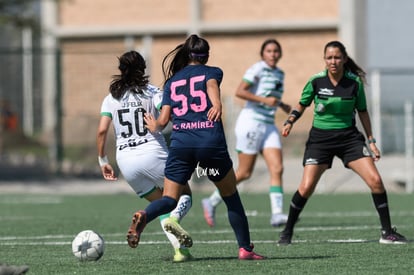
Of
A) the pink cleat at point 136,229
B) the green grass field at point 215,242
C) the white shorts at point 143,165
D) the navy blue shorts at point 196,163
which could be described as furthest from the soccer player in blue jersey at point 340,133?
the pink cleat at point 136,229

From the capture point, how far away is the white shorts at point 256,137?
14.8 meters

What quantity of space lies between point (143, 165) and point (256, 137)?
4697 millimetres

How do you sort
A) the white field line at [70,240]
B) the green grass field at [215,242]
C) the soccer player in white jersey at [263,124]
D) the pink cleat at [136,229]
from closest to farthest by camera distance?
the pink cleat at [136,229] → the green grass field at [215,242] → the white field line at [70,240] → the soccer player in white jersey at [263,124]

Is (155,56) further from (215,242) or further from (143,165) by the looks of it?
(143,165)

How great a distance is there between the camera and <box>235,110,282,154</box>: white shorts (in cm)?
1479

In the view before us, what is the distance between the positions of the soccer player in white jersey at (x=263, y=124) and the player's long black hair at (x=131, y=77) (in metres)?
4.19

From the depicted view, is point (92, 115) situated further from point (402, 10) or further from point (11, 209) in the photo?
point (402, 10)

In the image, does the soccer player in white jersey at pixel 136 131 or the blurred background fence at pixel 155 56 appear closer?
the soccer player in white jersey at pixel 136 131

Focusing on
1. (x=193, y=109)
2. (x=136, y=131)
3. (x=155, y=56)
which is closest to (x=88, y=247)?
(x=136, y=131)

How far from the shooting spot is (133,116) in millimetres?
10328

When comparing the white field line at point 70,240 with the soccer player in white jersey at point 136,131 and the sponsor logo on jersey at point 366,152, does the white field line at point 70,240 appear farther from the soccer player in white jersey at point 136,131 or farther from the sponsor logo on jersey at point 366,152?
the soccer player in white jersey at point 136,131

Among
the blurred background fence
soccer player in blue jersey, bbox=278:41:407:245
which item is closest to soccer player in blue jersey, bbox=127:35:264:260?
soccer player in blue jersey, bbox=278:41:407:245

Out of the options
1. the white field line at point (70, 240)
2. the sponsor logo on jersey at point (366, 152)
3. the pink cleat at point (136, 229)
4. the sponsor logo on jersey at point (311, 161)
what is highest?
the sponsor logo on jersey at point (366, 152)

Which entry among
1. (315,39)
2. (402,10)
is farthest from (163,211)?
(402,10)
